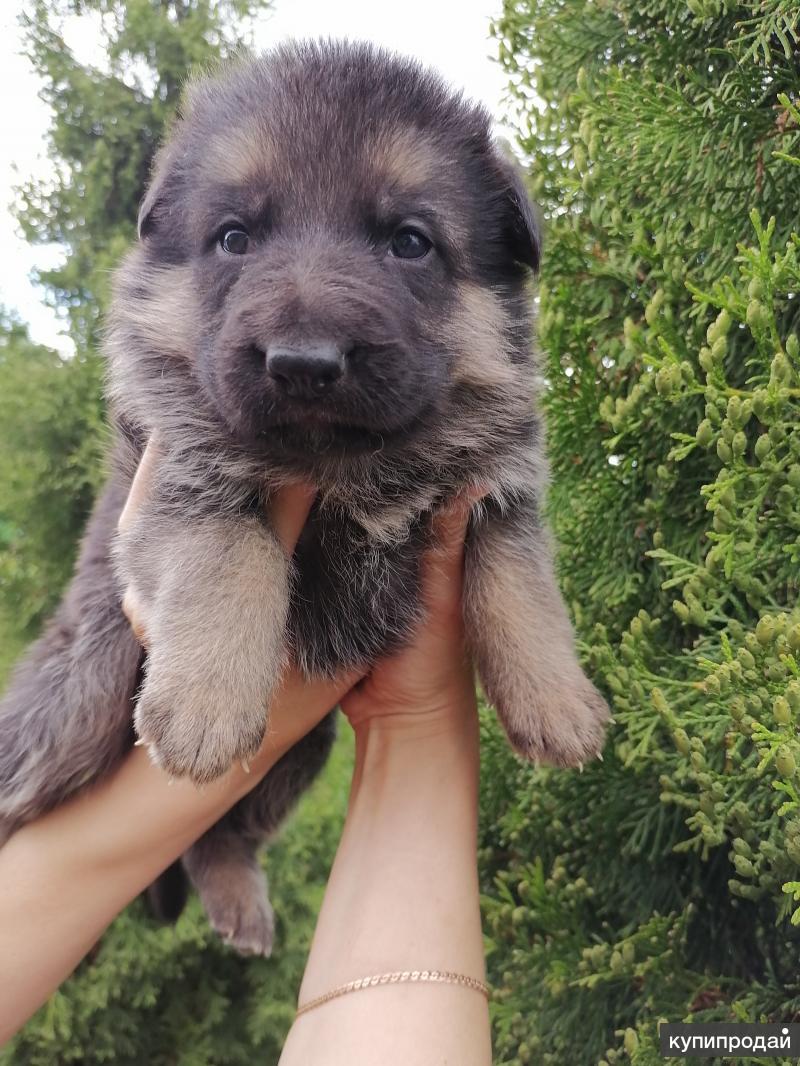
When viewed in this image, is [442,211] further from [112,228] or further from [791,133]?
[112,228]

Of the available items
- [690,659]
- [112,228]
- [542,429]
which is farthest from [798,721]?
[112,228]

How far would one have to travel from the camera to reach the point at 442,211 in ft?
5.88

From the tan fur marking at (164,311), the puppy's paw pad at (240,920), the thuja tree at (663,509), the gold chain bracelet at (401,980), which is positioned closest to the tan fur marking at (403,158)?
the thuja tree at (663,509)

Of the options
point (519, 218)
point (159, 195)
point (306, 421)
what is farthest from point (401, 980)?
point (159, 195)

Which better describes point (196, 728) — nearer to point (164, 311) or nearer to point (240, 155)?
point (164, 311)

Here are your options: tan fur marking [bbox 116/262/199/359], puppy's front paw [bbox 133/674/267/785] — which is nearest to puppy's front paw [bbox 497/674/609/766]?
puppy's front paw [bbox 133/674/267/785]

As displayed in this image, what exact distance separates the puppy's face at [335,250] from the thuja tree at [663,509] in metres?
0.23

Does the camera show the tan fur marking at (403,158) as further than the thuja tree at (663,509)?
Yes

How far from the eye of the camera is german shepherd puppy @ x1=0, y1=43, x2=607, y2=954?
153 centimetres

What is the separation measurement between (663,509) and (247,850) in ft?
5.35

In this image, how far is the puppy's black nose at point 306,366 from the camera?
1.37 meters

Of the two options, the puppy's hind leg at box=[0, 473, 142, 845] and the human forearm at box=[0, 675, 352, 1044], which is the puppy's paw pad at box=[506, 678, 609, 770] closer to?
the human forearm at box=[0, 675, 352, 1044]

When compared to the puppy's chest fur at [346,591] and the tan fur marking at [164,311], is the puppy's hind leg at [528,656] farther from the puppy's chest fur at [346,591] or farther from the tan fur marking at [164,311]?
the tan fur marking at [164,311]

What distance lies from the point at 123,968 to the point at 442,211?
3046mm
